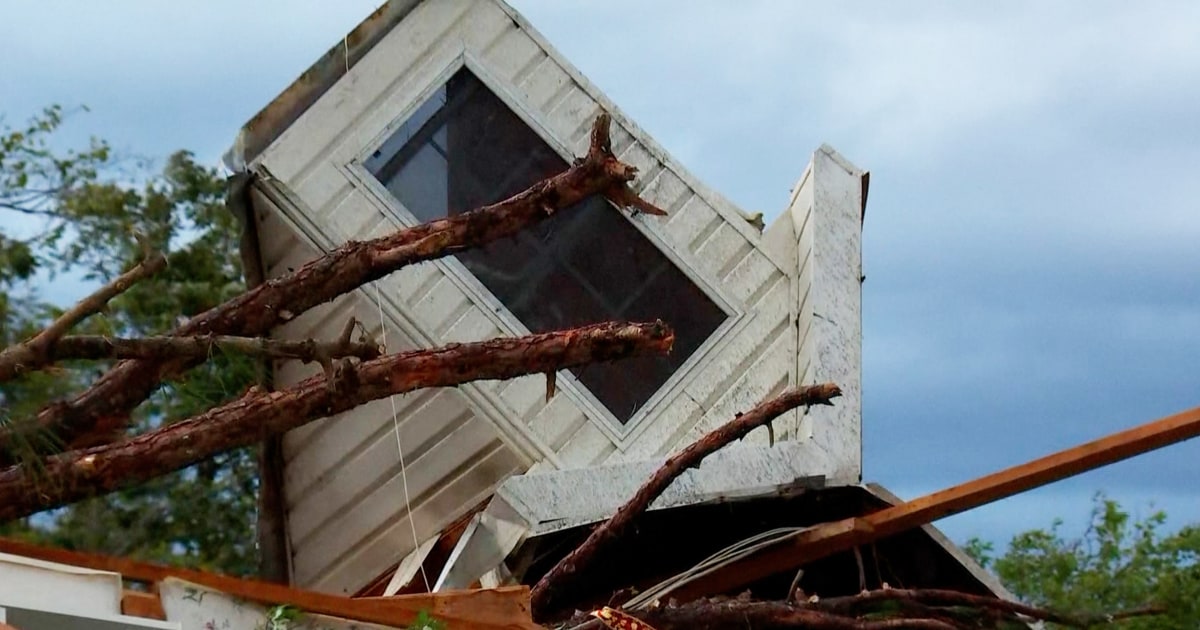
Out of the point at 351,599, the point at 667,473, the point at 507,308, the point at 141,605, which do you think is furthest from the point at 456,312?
the point at 141,605

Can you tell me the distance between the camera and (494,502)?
559 cm

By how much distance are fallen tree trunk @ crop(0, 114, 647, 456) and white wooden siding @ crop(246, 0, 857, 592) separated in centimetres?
183

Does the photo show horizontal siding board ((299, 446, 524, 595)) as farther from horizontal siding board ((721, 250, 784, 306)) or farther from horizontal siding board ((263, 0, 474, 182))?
horizontal siding board ((263, 0, 474, 182))

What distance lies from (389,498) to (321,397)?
2.52 meters

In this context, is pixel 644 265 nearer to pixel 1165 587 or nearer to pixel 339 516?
pixel 339 516

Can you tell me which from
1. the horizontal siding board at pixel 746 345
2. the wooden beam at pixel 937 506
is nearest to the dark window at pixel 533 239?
the horizontal siding board at pixel 746 345

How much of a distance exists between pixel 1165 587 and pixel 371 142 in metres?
4.45

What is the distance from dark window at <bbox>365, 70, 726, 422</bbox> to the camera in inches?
265

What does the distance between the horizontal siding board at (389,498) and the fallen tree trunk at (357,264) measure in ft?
6.44

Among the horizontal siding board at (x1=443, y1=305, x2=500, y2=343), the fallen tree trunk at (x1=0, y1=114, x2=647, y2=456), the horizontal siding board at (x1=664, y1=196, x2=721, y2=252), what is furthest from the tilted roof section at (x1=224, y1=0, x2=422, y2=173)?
the fallen tree trunk at (x1=0, y1=114, x2=647, y2=456)

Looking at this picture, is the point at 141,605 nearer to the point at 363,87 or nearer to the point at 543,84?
the point at 363,87

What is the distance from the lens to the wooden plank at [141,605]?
11.3 ft

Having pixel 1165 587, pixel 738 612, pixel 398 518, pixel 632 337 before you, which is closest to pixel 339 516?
pixel 398 518

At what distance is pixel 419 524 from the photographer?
6723 mm
